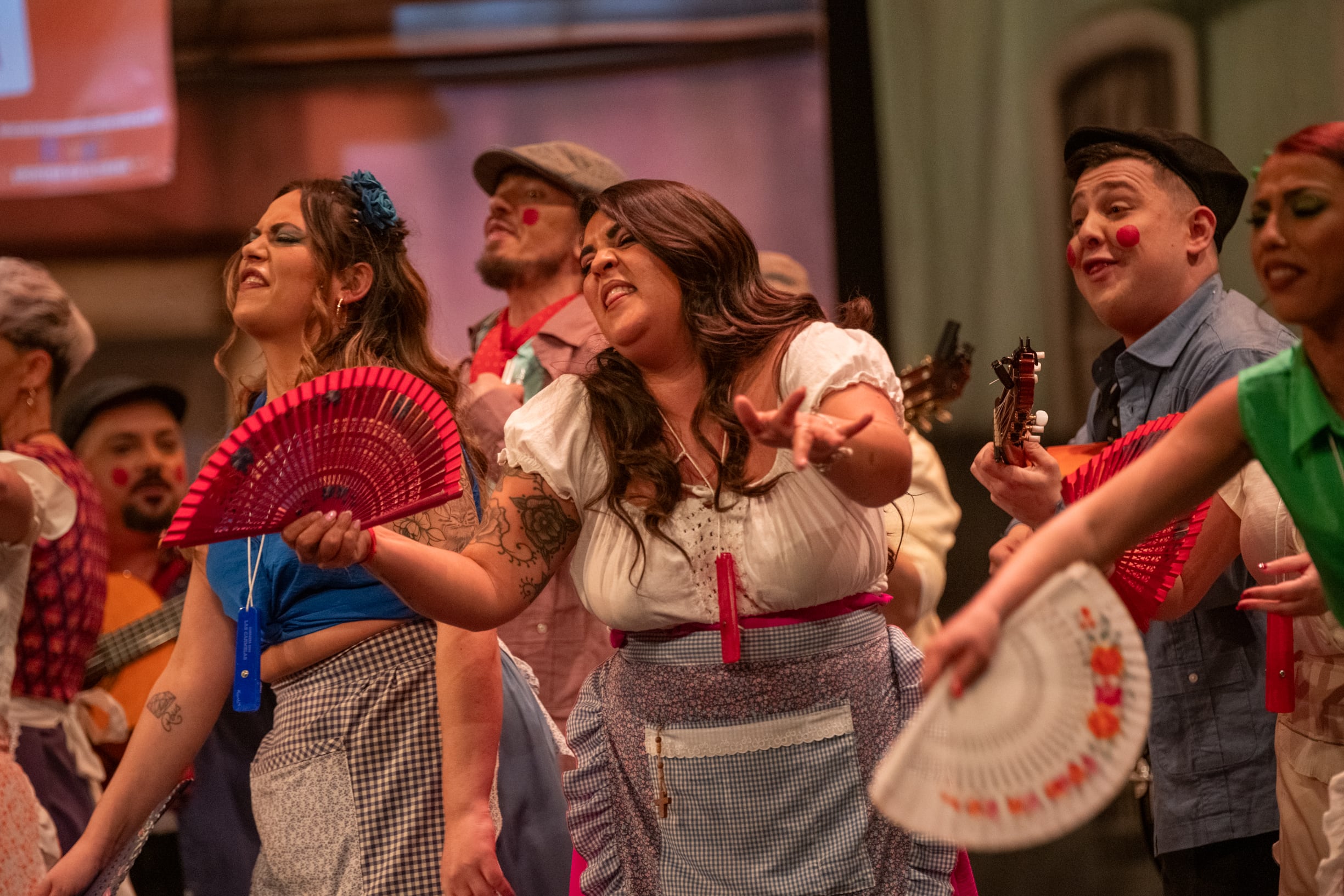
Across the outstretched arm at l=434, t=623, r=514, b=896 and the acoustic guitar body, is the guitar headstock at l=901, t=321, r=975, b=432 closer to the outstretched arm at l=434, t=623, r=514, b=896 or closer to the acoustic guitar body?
the outstretched arm at l=434, t=623, r=514, b=896

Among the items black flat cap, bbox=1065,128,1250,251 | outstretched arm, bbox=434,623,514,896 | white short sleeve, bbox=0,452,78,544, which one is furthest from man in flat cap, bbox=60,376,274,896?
black flat cap, bbox=1065,128,1250,251

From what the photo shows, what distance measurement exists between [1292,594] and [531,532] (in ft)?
3.57

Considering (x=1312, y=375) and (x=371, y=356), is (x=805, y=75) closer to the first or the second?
(x=371, y=356)

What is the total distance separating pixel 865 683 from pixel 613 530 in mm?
431

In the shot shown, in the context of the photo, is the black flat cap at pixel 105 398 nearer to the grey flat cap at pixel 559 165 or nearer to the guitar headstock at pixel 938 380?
the grey flat cap at pixel 559 165

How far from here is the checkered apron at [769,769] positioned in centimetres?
185

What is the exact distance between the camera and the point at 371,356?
234 centimetres

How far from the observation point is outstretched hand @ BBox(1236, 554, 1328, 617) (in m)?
1.82

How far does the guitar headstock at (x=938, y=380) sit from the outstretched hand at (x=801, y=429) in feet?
6.14

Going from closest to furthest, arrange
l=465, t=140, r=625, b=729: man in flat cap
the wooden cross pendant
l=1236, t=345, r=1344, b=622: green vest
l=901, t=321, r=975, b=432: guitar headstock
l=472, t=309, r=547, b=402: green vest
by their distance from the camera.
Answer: l=1236, t=345, r=1344, b=622: green vest < the wooden cross pendant < l=465, t=140, r=625, b=729: man in flat cap < l=472, t=309, r=547, b=402: green vest < l=901, t=321, r=975, b=432: guitar headstock

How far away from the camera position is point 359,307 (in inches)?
95.7

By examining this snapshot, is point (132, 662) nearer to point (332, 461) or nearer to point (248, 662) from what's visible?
point (248, 662)

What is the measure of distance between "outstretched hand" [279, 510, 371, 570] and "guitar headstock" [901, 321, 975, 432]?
1943 mm

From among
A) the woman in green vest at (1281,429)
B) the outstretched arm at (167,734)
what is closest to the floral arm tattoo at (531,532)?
the outstretched arm at (167,734)
